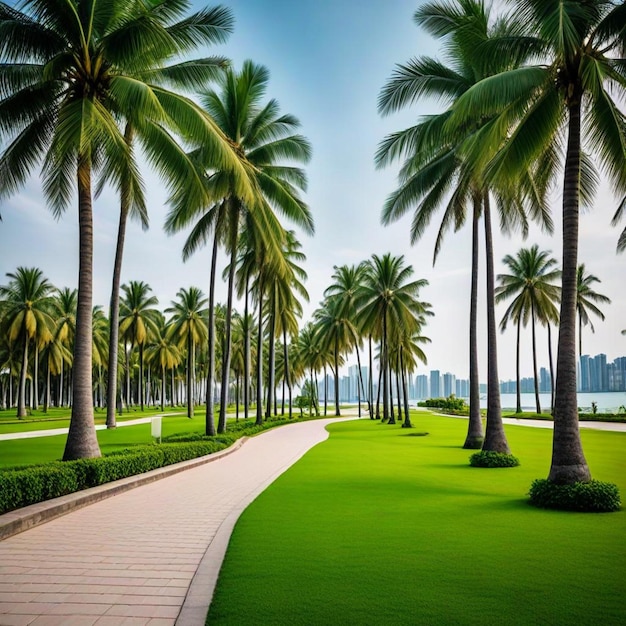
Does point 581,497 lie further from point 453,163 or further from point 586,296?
point 586,296

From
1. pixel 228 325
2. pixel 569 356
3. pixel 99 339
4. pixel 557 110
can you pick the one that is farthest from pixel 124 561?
pixel 99 339

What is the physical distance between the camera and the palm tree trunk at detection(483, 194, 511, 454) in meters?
15.8

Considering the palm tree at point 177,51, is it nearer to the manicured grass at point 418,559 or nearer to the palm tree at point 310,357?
the manicured grass at point 418,559

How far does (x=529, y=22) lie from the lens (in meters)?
9.92

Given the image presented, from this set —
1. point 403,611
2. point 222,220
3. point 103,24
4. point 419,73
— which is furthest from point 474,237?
point 403,611

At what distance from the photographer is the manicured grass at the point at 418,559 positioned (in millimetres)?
4613

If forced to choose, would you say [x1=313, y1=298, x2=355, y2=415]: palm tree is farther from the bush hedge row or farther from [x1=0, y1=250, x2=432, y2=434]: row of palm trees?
the bush hedge row

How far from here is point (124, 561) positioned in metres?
6.13

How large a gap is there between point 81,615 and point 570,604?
4.27 meters

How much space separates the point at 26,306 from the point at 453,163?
42.2 metres

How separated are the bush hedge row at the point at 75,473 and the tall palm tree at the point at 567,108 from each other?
28.6ft

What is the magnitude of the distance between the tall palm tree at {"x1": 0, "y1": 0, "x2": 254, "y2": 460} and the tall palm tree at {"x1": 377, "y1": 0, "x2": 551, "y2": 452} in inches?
233

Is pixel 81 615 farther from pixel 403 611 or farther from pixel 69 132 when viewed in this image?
pixel 69 132

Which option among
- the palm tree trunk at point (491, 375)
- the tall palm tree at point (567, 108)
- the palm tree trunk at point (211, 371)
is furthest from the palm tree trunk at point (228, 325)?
the tall palm tree at point (567, 108)
